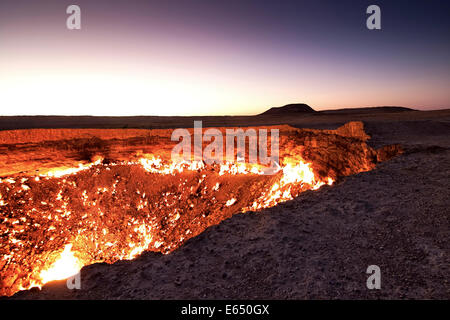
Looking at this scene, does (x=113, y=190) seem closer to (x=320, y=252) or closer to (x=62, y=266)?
(x=62, y=266)

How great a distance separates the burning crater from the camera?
19.7 feet

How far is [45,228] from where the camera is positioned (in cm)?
732

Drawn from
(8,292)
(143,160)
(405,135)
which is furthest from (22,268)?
(405,135)

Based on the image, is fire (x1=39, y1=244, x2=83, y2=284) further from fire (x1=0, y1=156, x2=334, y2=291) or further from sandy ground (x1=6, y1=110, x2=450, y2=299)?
sandy ground (x1=6, y1=110, x2=450, y2=299)

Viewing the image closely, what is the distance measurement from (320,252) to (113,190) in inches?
293

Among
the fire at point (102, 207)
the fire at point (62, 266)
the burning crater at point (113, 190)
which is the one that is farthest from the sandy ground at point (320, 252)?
the fire at point (62, 266)

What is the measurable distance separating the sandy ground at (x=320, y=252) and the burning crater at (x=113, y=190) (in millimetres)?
1737

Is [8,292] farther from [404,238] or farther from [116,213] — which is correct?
[404,238]

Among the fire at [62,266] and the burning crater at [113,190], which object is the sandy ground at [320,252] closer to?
the burning crater at [113,190]

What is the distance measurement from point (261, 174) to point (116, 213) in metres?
5.07

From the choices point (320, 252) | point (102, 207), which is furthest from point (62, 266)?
point (320, 252)

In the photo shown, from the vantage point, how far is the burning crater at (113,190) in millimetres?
5996

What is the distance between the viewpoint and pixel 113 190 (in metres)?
8.09

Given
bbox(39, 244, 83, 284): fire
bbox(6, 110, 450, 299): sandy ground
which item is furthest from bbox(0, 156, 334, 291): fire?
bbox(6, 110, 450, 299): sandy ground
